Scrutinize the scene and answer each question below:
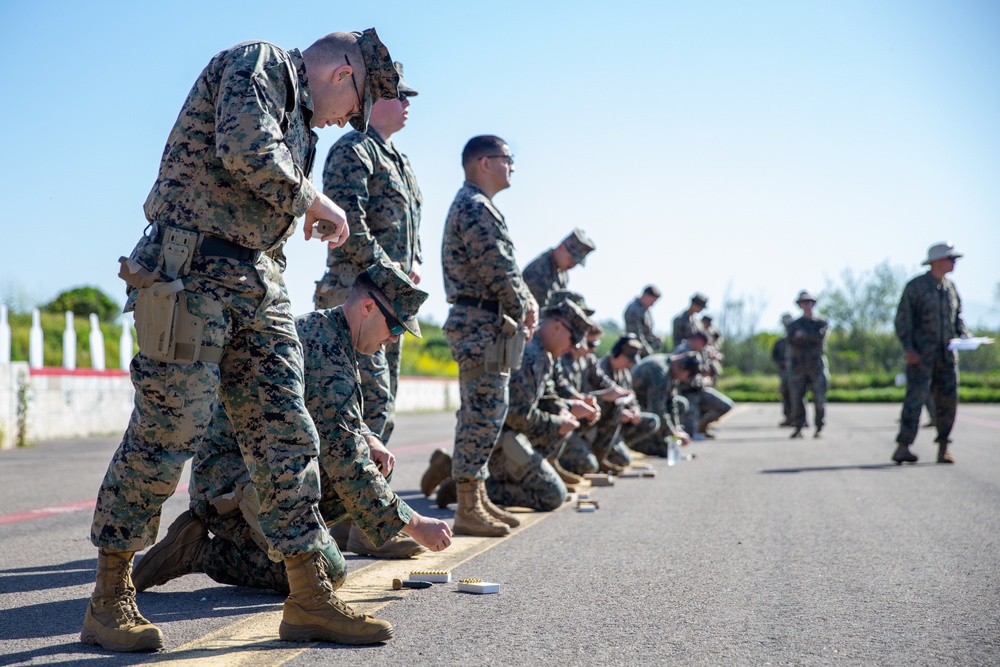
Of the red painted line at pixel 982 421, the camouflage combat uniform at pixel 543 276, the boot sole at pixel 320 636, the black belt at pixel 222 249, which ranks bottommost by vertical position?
the red painted line at pixel 982 421

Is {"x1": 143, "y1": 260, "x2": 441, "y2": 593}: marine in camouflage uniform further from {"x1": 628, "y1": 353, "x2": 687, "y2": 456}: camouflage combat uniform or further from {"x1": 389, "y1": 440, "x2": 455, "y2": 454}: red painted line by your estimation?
{"x1": 389, "y1": 440, "x2": 455, "y2": 454}: red painted line

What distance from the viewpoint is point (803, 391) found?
715 inches

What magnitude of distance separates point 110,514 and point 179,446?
0.33 meters

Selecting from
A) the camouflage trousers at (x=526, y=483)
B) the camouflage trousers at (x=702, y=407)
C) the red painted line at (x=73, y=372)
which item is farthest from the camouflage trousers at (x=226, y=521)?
the camouflage trousers at (x=702, y=407)

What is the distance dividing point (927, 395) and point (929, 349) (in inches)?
21.9

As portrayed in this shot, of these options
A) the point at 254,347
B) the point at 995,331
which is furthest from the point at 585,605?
the point at 995,331

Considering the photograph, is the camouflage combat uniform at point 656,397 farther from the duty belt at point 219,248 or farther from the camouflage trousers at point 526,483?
the duty belt at point 219,248

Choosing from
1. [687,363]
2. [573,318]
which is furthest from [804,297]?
[573,318]

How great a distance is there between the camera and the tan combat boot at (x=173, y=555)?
4.42 metres

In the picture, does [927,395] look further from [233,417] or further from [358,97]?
[233,417]

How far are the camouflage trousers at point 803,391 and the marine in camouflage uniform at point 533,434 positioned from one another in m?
10.8

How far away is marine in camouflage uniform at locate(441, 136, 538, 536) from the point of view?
6297 millimetres

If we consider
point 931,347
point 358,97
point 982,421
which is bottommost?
point 982,421

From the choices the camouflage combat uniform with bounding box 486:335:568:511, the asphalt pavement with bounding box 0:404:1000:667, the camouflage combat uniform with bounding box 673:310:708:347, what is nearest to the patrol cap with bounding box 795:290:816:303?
the camouflage combat uniform with bounding box 673:310:708:347
